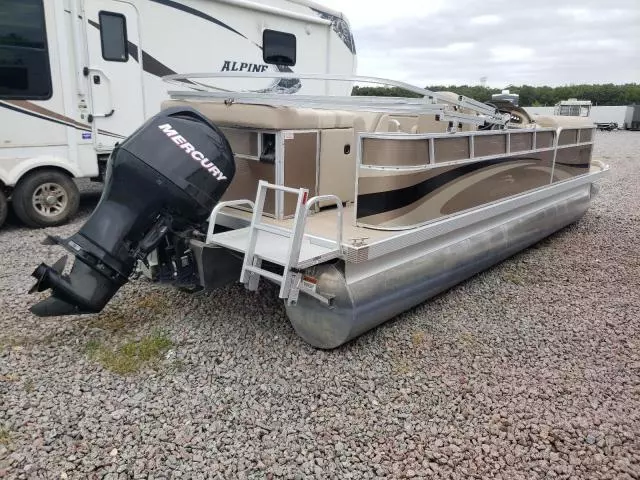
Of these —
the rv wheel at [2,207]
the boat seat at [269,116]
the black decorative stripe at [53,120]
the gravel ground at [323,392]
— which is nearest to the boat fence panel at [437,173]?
the boat seat at [269,116]

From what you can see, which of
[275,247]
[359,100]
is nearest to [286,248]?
[275,247]

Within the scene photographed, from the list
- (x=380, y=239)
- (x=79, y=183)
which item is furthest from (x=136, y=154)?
(x=79, y=183)

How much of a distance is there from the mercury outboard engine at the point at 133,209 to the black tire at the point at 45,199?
3.10 metres

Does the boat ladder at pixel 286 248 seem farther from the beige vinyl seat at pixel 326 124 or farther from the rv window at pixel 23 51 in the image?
the rv window at pixel 23 51

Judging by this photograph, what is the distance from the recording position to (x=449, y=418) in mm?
2664

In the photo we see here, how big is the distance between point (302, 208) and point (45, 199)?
4.19 m

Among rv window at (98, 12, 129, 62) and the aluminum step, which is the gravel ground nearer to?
the aluminum step

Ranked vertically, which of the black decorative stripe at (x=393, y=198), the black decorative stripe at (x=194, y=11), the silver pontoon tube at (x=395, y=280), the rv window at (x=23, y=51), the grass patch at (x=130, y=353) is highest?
the black decorative stripe at (x=194, y=11)

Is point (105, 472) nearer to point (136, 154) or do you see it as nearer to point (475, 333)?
point (136, 154)

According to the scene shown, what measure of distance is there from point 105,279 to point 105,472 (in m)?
1.08

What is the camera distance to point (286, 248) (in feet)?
10.2

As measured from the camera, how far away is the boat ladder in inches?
109

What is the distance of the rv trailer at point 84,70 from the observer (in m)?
5.40

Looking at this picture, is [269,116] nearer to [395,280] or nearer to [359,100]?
[359,100]
